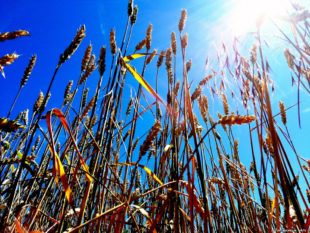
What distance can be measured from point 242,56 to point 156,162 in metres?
0.65

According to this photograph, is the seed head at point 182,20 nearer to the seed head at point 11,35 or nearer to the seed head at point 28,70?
the seed head at point 11,35

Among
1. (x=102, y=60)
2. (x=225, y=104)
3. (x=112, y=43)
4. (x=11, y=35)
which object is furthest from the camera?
(x=225, y=104)

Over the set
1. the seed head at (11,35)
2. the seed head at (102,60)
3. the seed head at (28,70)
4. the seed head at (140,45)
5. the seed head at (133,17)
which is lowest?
the seed head at (11,35)

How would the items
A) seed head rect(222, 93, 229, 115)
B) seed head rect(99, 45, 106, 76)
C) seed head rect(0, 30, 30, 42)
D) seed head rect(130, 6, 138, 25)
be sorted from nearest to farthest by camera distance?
seed head rect(0, 30, 30, 42) < seed head rect(99, 45, 106, 76) < seed head rect(130, 6, 138, 25) < seed head rect(222, 93, 229, 115)

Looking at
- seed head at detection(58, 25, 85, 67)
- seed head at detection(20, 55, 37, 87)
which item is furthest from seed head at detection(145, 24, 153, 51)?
seed head at detection(20, 55, 37, 87)

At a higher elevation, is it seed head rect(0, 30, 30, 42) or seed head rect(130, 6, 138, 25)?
seed head rect(130, 6, 138, 25)

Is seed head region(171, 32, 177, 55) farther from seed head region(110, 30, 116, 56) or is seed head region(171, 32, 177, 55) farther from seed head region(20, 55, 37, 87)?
seed head region(20, 55, 37, 87)

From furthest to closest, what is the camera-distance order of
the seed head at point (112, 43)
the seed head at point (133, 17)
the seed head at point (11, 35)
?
the seed head at point (133, 17)
the seed head at point (112, 43)
the seed head at point (11, 35)

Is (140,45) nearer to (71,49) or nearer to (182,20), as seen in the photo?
(182,20)

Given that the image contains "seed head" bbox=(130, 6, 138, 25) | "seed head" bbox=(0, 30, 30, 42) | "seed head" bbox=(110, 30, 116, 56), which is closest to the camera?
"seed head" bbox=(0, 30, 30, 42)

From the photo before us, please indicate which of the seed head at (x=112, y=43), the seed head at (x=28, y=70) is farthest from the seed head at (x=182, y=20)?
the seed head at (x=28, y=70)

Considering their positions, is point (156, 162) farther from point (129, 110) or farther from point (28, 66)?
point (28, 66)

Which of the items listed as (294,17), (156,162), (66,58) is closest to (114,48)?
(66,58)

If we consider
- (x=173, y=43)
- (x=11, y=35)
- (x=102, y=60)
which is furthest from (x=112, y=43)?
(x=11, y=35)
